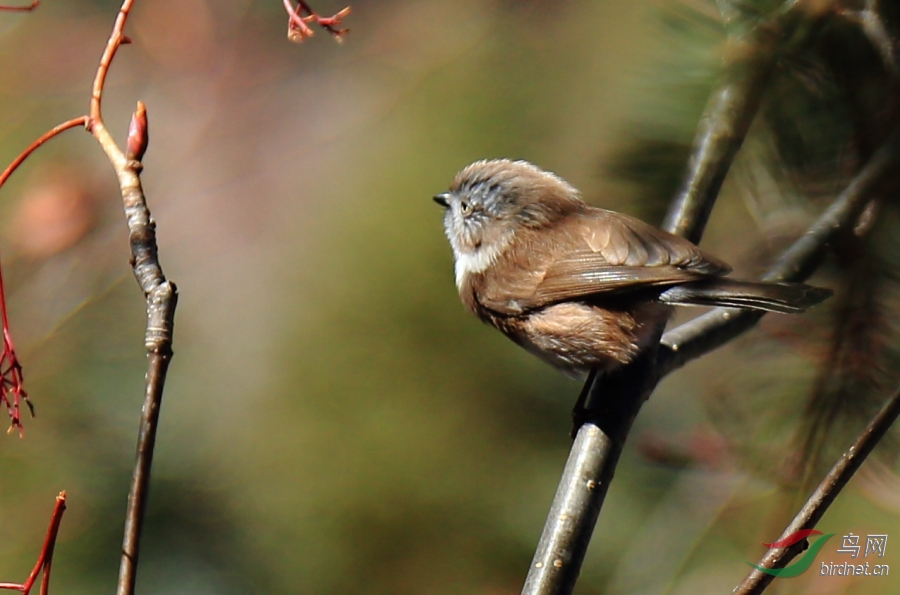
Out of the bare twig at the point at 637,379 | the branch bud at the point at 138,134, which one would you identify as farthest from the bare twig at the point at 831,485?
the branch bud at the point at 138,134

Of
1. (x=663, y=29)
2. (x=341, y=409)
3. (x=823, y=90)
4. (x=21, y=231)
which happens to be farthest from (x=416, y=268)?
(x=823, y=90)

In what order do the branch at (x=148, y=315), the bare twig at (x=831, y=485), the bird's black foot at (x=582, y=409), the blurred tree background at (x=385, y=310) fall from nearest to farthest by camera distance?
the branch at (x=148, y=315), the bare twig at (x=831, y=485), the blurred tree background at (x=385, y=310), the bird's black foot at (x=582, y=409)

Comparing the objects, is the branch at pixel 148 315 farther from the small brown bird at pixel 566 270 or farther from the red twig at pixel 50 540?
the small brown bird at pixel 566 270

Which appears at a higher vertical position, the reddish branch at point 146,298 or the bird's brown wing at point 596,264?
the bird's brown wing at point 596,264

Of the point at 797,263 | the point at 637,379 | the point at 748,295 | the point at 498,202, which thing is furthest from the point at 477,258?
the point at 797,263

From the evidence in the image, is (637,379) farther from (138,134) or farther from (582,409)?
(138,134)

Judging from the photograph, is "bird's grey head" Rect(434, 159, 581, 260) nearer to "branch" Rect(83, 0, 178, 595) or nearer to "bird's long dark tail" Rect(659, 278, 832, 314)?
"bird's long dark tail" Rect(659, 278, 832, 314)

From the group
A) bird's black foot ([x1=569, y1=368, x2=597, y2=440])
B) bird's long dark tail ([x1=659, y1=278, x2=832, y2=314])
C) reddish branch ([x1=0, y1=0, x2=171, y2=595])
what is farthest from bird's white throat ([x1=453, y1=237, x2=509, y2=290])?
reddish branch ([x1=0, y1=0, x2=171, y2=595])
